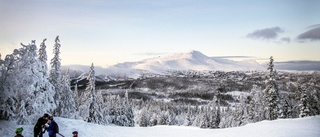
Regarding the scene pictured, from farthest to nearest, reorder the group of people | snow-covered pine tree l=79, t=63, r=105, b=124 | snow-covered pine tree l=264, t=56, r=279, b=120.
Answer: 1. snow-covered pine tree l=79, t=63, r=105, b=124
2. snow-covered pine tree l=264, t=56, r=279, b=120
3. the group of people

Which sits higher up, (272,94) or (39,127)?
(39,127)

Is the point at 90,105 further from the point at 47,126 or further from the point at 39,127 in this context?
the point at 47,126

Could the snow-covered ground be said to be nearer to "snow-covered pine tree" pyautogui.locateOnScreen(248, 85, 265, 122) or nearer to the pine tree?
the pine tree

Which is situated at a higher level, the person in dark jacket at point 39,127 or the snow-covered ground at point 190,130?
the person in dark jacket at point 39,127

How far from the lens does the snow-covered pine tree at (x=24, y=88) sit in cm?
2147

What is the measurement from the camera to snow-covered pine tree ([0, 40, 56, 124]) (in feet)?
70.4

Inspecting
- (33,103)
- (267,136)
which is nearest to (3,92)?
(33,103)

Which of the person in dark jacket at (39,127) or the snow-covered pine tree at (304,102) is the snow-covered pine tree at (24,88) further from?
the snow-covered pine tree at (304,102)

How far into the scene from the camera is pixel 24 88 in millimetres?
23250

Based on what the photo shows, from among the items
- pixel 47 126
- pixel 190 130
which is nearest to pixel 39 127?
pixel 47 126

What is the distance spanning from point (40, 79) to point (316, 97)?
43.8 m

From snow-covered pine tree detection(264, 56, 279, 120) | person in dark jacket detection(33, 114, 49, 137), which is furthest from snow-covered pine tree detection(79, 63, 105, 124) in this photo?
snow-covered pine tree detection(264, 56, 279, 120)

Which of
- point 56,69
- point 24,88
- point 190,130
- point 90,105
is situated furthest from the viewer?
point 90,105

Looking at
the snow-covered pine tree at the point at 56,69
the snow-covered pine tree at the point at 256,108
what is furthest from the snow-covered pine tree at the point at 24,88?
the snow-covered pine tree at the point at 256,108
